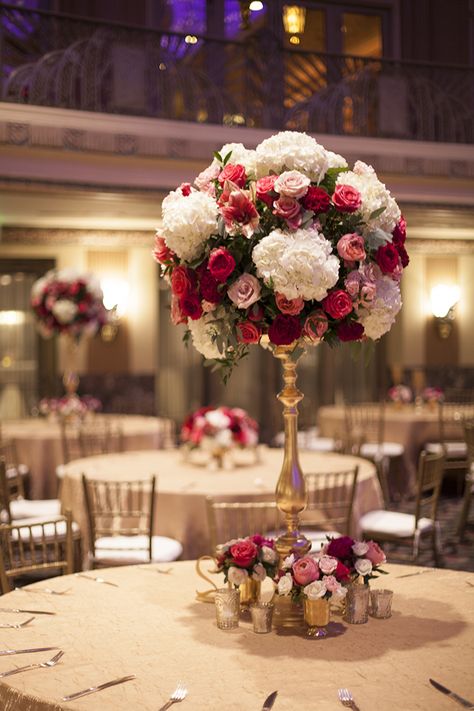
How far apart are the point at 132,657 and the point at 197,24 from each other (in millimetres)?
9784

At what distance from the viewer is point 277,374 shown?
12.6 metres

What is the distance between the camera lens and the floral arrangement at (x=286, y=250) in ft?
7.72

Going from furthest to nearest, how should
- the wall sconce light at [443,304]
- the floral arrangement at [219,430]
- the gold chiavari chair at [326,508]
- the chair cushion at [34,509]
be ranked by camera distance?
the wall sconce light at [443,304] → the chair cushion at [34,509] → the floral arrangement at [219,430] → the gold chiavari chair at [326,508]

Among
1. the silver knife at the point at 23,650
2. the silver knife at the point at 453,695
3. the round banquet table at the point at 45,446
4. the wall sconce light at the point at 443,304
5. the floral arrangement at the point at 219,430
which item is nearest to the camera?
the silver knife at the point at 453,695

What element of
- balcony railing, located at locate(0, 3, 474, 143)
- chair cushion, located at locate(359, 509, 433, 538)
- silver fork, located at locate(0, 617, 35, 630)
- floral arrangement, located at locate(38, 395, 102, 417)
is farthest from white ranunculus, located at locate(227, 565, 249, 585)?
balcony railing, located at locate(0, 3, 474, 143)

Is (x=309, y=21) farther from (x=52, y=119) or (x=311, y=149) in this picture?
(x=311, y=149)

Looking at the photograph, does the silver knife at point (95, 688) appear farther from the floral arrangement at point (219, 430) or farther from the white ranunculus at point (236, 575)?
the floral arrangement at point (219, 430)

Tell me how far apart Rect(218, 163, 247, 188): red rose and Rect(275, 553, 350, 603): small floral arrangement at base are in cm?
101

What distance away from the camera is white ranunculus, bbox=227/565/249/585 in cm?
245

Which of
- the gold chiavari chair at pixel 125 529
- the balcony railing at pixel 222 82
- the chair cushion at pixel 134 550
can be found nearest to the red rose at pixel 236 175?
the gold chiavari chair at pixel 125 529

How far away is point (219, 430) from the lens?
577cm

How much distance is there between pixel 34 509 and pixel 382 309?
13.8 feet

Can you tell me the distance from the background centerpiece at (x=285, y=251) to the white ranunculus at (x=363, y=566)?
190 mm

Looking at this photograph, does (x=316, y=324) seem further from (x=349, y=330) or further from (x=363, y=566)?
(x=363, y=566)
